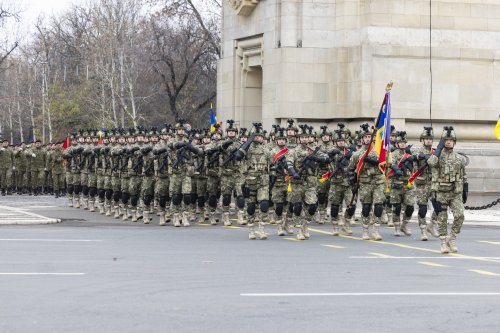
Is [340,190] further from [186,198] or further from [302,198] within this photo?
[186,198]

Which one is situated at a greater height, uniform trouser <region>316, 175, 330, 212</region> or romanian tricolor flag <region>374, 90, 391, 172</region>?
romanian tricolor flag <region>374, 90, 391, 172</region>

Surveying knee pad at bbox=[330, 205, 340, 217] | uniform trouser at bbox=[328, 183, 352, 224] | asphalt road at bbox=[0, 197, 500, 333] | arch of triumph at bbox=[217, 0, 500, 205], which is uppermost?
arch of triumph at bbox=[217, 0, 500, 205]

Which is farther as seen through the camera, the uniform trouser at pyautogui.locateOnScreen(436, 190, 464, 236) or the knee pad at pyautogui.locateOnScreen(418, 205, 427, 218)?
the knee pad at pyautogui.locateOnScreen(418, 205, 427, 218)

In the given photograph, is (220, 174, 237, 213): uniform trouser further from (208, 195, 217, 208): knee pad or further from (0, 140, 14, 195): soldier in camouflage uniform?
(0, 140, 14, 195): soldier in camouflage uniform

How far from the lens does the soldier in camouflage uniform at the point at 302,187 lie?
21312mm

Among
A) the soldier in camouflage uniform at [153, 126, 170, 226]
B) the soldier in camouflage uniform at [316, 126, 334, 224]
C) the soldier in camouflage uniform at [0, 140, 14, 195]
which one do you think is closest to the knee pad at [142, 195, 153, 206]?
the soldier in camouflage uniform at [153, 126, 170, 226]

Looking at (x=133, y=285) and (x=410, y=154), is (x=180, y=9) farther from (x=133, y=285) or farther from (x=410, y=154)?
(x=133, y=285)

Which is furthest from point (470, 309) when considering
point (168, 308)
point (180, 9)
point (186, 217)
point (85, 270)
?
point (180, 9)

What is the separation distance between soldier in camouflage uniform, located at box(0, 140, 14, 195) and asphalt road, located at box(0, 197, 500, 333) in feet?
68.3

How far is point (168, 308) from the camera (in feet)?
39.6

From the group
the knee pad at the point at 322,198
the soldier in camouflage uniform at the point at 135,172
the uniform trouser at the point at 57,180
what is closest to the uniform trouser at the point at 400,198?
the knee pad at the point at 322,198

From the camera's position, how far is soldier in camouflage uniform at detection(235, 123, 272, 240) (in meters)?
21.1

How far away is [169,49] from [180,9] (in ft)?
10.2

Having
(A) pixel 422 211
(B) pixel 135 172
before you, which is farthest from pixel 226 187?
(A) pixel 422 211
